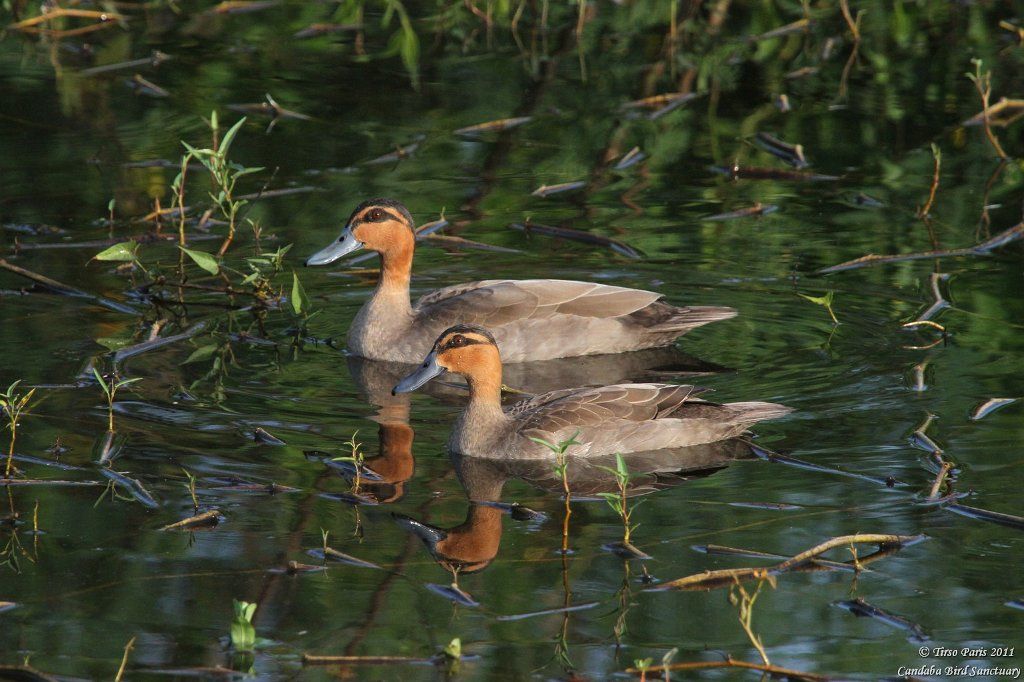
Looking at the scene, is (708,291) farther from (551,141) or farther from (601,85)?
(601,85)

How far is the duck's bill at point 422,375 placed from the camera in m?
9.42

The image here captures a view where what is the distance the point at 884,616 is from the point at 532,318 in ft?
15.8

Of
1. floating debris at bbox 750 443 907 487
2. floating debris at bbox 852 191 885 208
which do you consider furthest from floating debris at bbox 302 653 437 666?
floating debris at bbox 852 191 885 208

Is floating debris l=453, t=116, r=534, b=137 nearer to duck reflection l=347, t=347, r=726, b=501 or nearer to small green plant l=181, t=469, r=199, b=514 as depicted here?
duck reflection l=347, t=347, r=726, b=501

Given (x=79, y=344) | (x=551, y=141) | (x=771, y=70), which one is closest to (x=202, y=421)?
(x=79, y=344)

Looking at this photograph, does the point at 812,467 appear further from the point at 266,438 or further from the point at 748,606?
the point at 266,438

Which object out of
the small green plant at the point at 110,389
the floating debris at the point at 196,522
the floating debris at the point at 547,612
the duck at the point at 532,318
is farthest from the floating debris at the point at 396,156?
the floating debris at the point at 547,612

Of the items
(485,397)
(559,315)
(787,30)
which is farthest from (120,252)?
(787,30)

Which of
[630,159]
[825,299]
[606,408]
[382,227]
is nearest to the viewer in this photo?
[606,408]

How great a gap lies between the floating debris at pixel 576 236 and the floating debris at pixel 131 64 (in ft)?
21.7

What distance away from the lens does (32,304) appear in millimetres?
11430

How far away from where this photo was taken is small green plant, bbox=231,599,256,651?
6309 millimetres

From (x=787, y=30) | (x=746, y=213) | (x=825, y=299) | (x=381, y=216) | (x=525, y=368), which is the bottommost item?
(x=525, y=368)

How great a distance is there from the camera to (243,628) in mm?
6324
